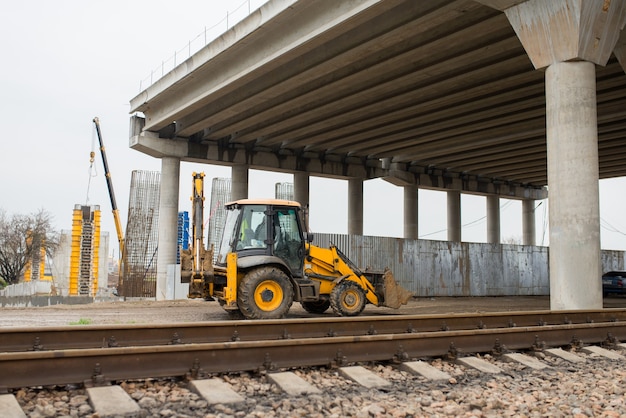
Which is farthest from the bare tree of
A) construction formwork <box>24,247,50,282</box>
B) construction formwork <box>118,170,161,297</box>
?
construction formwork <box>118,170,161,297</box>

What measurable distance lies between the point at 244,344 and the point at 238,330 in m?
2.21

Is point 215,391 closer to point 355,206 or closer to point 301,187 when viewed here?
point 301,187

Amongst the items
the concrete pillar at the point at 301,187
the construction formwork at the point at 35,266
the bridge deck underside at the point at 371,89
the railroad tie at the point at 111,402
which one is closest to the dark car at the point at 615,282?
the bridge deck underside at the point at 371,89

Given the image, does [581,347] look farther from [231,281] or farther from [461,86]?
[461,86]

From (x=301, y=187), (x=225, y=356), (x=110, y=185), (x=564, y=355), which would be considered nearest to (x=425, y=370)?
(x=225, y=356)

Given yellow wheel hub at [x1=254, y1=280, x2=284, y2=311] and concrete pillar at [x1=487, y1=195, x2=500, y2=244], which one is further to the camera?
concrete pillar at [x1=487, y1=195, x2=500, y2=244]

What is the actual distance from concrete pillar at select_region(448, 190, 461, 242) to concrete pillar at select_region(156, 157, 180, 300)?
2223 cm

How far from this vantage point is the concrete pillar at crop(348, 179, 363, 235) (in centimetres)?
3953

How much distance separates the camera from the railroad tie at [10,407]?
4445 mm

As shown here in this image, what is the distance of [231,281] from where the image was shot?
1148 centimetres

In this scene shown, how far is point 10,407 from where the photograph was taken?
459 cm

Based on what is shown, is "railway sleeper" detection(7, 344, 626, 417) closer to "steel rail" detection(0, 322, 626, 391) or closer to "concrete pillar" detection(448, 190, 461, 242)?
"steel rail" detection(0, 322, 626, 391)

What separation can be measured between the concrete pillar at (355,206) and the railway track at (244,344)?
2901 cm

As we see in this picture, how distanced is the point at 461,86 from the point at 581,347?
16716mm
